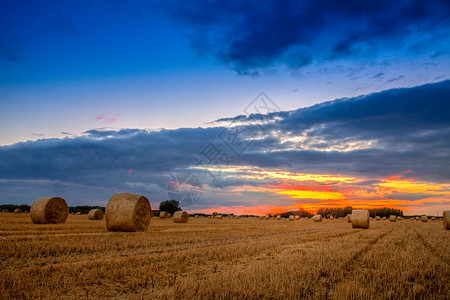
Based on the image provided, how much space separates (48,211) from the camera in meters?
19.5

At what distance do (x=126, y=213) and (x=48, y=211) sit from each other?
7.12 m

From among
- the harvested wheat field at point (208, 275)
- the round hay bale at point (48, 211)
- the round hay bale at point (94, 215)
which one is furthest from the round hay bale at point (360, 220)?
the round hay bale at point (94, 215)

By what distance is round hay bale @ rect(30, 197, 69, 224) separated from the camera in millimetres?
19359

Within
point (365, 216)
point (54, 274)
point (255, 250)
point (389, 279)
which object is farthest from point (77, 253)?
point (365, 216)

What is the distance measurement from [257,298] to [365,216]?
79.1 feet

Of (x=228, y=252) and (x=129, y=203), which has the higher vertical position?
(x=129, y=203)

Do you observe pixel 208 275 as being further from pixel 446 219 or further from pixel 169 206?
pixel 169 206

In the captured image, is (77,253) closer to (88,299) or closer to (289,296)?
(88,299)

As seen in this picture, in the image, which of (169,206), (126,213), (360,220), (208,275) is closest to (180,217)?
(126,213)

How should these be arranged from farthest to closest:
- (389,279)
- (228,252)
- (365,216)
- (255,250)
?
(365,216) → (255,250) → (228,252) → (389,279)

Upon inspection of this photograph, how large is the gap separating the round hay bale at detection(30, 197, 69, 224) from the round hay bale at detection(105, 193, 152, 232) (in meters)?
5.82

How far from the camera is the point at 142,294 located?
4.59 meters

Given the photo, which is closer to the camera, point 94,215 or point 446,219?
point 446,219

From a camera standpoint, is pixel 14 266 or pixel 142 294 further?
pixel 14 266
